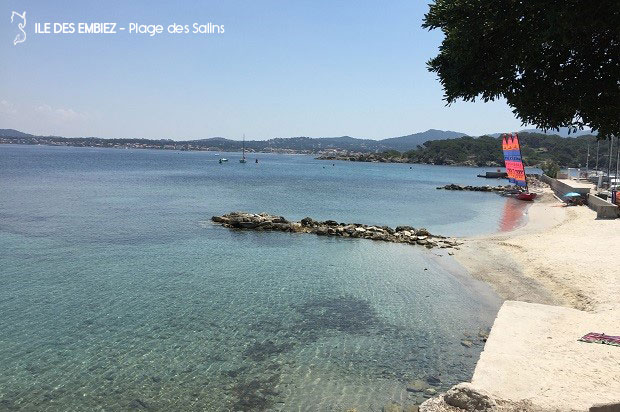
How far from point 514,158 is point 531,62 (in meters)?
67.3

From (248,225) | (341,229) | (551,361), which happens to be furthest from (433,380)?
(248,225)

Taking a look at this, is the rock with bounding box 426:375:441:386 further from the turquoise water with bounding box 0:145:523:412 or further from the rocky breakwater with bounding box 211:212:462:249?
the rocky breakwater with bounding box 211:212:462:249

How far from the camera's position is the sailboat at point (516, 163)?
233 ft

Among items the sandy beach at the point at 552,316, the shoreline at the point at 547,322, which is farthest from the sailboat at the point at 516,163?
the shoreline at the point at 547,322

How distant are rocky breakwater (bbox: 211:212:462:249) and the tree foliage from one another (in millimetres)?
21431

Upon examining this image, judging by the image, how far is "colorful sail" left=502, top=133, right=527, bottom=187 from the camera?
238 ft

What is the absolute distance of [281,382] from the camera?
13039 millimetres

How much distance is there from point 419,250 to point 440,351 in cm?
1692

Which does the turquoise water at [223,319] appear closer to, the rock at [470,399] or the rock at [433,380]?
the rock at [433,380]

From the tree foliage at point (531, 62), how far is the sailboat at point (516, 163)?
63708mm

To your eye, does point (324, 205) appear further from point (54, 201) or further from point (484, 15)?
point (484, 15)

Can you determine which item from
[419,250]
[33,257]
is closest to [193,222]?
[33,257]

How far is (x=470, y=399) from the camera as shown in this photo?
10.4m

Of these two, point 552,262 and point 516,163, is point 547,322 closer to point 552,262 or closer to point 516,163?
point 552,262
